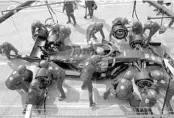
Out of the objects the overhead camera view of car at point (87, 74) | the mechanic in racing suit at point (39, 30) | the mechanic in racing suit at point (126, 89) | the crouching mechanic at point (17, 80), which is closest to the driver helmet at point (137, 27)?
the overhead camera view of car at point (87, 74)

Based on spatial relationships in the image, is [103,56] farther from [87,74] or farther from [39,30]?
[39,30]

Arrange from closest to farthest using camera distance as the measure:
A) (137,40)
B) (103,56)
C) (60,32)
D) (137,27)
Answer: (103,56) → (137,40) → (137,27) → (60,32)

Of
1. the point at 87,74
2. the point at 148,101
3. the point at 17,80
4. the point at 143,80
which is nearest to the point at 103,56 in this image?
the point at 87,74

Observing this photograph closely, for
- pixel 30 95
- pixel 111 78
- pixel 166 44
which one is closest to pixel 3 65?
pixel 30 95

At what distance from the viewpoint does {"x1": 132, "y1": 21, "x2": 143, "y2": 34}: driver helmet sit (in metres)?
8.59

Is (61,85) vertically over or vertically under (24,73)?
under

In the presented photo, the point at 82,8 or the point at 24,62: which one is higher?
the point at 82,8

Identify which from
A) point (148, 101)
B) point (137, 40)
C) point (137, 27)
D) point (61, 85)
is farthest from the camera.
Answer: point (137, 27)

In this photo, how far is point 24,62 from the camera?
9.00 meters

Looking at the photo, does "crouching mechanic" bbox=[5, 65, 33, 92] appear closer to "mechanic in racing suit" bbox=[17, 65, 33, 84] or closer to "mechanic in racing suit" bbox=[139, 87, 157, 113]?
"mechanic in racing suit" bbox=[17, 65, 33, 84]

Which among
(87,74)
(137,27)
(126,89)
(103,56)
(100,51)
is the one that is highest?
(137,27)

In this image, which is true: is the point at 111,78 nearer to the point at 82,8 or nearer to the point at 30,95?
the point at 30,95

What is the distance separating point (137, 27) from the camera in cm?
868

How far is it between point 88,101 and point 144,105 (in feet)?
6.77
